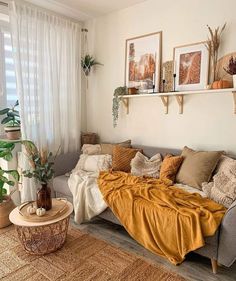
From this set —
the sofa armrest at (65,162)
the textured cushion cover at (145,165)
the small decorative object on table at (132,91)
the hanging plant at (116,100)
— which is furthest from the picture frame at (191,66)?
the sofa armrest at (65,162)

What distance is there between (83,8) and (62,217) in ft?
8.77

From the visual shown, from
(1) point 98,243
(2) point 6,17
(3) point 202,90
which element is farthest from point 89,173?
(2) point 6,17

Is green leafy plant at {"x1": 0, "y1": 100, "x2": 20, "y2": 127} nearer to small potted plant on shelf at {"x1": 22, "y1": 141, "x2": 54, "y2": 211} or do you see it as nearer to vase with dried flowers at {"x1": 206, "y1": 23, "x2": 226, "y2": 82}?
small potted plant on shelf at {"x1": 22, "y1": 141, "x2": 54, "y2": 211}

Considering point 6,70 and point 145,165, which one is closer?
point 145,165

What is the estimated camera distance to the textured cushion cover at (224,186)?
78.7 inches

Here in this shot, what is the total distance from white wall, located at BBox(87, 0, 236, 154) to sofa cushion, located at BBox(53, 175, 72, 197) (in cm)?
101

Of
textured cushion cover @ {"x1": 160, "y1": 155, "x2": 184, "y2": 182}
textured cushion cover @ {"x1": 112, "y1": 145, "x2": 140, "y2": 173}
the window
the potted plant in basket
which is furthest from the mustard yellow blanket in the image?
the window

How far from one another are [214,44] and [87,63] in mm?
1792

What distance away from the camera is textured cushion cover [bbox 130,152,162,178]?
9.05 feet

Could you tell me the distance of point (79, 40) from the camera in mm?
3451

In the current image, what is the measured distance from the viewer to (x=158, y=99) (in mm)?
3020

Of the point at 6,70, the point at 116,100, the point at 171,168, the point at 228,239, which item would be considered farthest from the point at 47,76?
the point at 228,239

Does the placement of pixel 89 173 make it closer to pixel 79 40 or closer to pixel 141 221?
pixel 141 221

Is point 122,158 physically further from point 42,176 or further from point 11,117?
point 11,117
